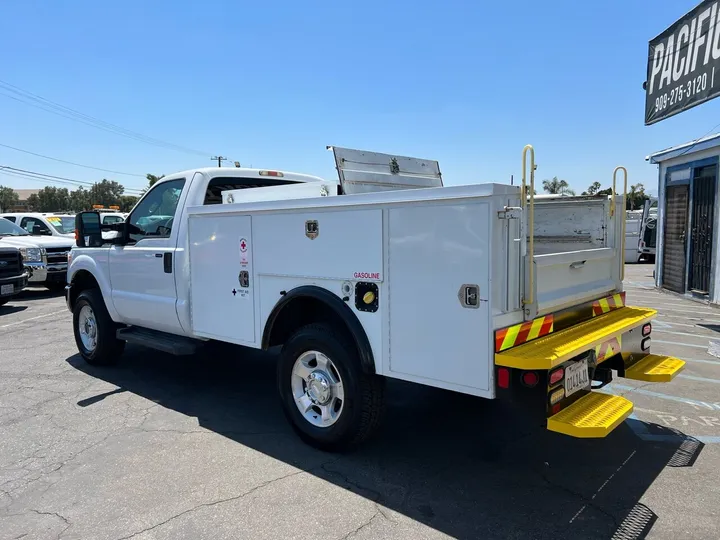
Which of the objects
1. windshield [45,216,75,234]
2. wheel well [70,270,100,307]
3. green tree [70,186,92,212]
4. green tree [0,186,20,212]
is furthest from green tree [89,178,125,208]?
wheel well [70,270,100,307]

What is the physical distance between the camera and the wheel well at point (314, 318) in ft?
12.3

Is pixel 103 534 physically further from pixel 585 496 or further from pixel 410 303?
pixel 585 496

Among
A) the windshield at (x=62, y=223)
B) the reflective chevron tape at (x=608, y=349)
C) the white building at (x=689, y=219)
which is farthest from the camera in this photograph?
the windshield at (x=62, y=223)

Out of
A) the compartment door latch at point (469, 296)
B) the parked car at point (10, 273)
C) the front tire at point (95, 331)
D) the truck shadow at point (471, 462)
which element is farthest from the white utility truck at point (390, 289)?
the parked car at point (10, 273)

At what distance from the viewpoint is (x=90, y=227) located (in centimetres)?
633

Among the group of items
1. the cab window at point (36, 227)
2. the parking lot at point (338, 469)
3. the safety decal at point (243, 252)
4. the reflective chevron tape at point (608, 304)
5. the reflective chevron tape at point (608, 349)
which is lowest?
the parking lot at point (338, 469)

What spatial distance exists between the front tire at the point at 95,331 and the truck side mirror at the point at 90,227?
2.29 feet

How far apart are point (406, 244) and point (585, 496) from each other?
6.41ft

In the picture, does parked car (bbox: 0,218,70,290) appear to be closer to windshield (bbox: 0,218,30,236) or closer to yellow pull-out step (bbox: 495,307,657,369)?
windshield (bbox: 0,218,30,236)

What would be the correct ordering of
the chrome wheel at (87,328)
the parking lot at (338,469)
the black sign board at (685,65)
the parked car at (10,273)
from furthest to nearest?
1. the parked car at (10,273)
2. the black sign board at (685,65)
3. the chrome wheel at (87,328)
4. the parking lot at (338,469)

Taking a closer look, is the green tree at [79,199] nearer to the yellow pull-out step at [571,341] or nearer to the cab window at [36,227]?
the cab window at [36,227]

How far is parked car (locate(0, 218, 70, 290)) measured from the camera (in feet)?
44.0

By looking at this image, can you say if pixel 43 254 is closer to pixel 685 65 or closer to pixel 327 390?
pixel 327 390

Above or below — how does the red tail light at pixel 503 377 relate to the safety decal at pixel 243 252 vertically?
below
